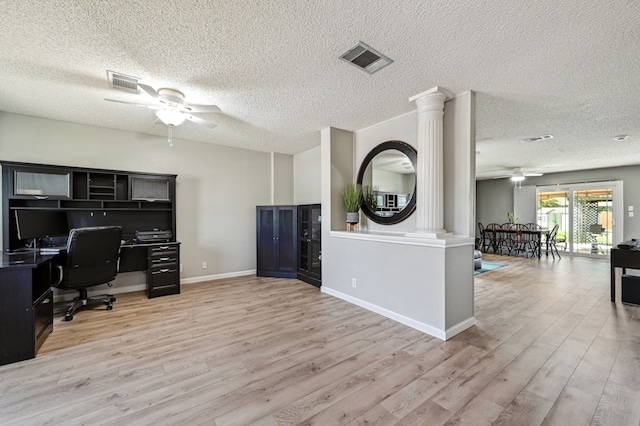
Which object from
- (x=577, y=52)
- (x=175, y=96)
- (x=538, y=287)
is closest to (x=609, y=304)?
(x=538, y=287)

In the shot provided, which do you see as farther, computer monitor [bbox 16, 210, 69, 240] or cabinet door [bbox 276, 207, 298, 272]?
cabinet door [bbox 276, 207, 298, 272]

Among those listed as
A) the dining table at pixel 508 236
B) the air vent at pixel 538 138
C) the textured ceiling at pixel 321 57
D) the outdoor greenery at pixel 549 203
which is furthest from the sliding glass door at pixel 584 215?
the textured ceiling at pixel 321 57

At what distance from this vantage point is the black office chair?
3131mm

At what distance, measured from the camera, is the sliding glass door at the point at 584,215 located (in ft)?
24.6

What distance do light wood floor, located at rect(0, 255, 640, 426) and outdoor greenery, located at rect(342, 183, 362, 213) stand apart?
1484 mm

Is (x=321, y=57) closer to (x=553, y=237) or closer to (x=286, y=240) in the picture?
(x=286, y=240)

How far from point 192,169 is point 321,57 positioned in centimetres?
362

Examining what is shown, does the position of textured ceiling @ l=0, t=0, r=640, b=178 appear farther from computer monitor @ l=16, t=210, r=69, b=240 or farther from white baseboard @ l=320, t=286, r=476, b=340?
white baseboard @ l=320, t=286, r=476, b=340

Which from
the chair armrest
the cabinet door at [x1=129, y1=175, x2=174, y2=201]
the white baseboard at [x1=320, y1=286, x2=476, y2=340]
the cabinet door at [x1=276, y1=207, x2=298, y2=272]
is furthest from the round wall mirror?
the chair armrest

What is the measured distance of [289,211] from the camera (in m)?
5.37

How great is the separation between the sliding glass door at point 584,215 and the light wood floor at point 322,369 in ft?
18.7

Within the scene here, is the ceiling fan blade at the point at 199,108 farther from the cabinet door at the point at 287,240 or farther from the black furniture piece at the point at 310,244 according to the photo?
the cabinet door at the point at 287,240

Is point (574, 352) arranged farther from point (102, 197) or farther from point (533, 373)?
point (102, 197)

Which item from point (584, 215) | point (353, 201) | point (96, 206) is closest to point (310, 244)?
point (353, 201)
